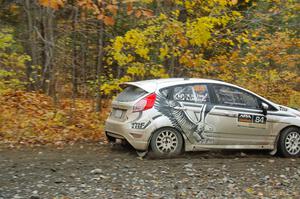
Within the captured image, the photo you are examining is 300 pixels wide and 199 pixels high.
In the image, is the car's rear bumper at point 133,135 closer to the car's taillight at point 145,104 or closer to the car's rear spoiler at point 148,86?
the car's taillight at point 145,104

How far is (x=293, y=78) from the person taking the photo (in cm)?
1798

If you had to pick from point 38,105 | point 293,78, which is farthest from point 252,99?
point 293,78

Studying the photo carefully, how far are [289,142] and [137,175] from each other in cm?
398

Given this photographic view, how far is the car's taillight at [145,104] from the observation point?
377 inches

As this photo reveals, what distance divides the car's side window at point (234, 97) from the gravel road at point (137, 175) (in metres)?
1.17

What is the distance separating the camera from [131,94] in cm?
999

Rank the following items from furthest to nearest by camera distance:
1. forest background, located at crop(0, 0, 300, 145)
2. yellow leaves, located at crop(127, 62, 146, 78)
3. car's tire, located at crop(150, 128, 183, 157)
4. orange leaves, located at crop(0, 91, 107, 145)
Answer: yellow leaves, located at crop(127, 62, 146, 78), forest background, located at crop(0, 0, 300, 145), orange leaves, located at crop(0, 91, 107, 145), car's tire, located at crop(150, 128, 183, 157)

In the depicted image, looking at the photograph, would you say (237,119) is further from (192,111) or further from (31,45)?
(31,45)

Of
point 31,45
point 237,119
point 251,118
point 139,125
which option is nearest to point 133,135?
point 139,125

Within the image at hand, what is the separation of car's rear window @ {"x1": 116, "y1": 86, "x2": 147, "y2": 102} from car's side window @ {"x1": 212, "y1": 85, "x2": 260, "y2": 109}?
5.37 ft

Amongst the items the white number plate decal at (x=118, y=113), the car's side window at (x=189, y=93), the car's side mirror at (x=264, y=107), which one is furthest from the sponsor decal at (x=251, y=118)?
the white number plate decal at (x=118, y=113)

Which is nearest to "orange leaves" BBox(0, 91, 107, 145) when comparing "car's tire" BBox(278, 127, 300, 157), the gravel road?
the gravel road

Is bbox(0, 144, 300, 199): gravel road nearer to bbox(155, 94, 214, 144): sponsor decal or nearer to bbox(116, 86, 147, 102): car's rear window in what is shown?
bbox(155, 94, 214, 144): sponsor decal

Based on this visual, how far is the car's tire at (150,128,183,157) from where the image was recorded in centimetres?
960
